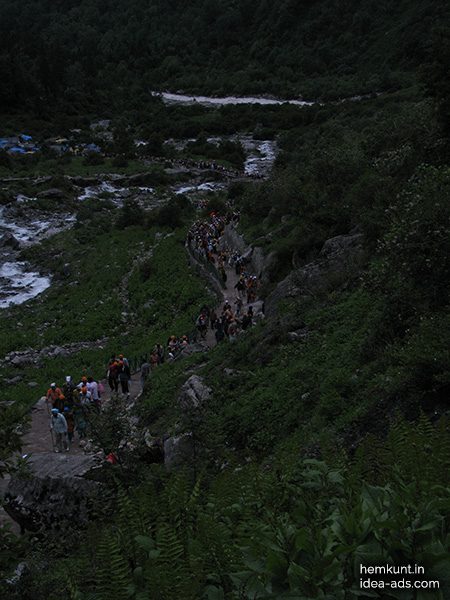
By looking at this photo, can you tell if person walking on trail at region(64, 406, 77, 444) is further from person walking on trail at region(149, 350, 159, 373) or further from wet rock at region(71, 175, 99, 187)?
wet rock at region(71, 175, 99, 187)

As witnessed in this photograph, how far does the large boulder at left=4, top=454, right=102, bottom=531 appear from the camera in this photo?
739 centimetres

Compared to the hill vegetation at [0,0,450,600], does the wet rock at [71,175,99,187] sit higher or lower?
lower

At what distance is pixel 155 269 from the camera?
92.7ft

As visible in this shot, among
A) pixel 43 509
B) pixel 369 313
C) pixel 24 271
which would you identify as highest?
pixel 369 313

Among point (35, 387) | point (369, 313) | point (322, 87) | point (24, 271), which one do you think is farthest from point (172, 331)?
point (322, 87)

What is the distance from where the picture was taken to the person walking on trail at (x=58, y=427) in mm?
10430

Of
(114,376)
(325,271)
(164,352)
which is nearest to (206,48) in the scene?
(164,352)

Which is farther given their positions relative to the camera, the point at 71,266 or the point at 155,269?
the point at 71,266

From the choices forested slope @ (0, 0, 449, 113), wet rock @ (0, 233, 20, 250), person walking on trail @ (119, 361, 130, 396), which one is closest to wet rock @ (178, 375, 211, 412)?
person walking on trail @ (119, 361, 130, 396)

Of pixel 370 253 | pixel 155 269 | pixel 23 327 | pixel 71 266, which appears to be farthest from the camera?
pixel 71 266

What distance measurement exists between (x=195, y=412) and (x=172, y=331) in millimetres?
13213

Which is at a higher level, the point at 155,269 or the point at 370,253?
the point at 370,253

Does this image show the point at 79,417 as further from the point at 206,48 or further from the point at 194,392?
the point at 206,48

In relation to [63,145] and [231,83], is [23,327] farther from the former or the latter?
[231,83]
